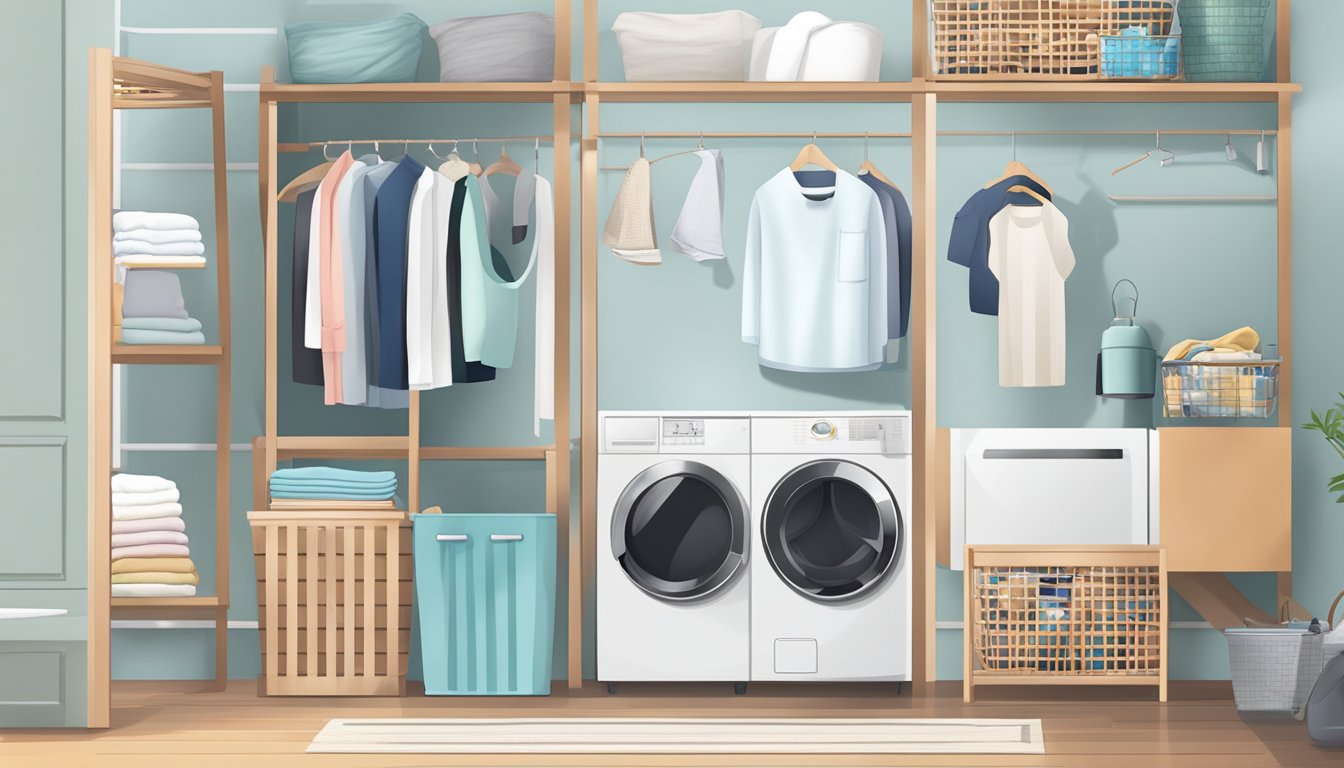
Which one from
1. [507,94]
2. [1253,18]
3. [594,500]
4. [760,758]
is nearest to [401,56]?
[507,94]

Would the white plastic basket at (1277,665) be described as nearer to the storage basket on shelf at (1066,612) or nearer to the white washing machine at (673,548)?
the storage basket on shelf at (1066,612)

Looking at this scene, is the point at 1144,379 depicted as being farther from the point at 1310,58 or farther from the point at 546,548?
the point at 546,548

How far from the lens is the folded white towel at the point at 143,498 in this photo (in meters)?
3.85

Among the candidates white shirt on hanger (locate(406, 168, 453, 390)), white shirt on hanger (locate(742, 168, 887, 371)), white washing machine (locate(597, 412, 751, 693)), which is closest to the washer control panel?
white washing machine (locate(597, 412, 751, 693))

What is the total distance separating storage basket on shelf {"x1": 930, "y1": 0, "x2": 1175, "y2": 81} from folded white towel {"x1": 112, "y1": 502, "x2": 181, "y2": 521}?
9.08 ft

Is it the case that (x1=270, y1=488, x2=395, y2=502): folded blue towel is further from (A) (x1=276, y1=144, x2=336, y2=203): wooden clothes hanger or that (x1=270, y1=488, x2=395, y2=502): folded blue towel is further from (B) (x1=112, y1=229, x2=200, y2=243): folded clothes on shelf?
(A) (x1=276, y1=144, x2=336, y2=203): wooden clothes hanger

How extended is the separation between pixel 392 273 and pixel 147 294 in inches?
29.3

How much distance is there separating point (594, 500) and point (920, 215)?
1.39 metres

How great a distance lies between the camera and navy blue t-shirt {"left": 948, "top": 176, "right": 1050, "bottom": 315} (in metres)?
4.23

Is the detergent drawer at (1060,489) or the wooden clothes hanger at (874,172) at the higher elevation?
the wooden clothes hanger at (874,172)

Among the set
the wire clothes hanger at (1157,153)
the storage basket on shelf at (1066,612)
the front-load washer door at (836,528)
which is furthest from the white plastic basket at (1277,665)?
the wire clothes hanger at (1157,153)

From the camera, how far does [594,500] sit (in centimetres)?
408

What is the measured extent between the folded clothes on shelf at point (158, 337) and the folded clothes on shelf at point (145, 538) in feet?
1.93

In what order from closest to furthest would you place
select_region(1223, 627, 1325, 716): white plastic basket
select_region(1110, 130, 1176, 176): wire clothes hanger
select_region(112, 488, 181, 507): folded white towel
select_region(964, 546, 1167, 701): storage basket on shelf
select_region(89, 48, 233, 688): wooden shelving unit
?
select_region(89, 48, 233, 688): wooden shelving unit < select_region(1223, 627, 1325, 716): white plastic basket < select_region(964, 546, 1167, 701): storage basket on shelf < select_region(112, 488, 181, 507): folded white towel < select_region(1110, 130, 1176, 176): wire clothes hanger
